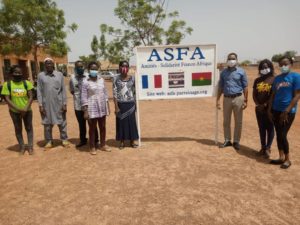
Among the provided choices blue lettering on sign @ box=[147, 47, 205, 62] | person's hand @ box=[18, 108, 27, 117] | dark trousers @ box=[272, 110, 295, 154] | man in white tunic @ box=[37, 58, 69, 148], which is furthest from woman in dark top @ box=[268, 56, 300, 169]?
person's hand @ box=[18, 108, 27, 117]

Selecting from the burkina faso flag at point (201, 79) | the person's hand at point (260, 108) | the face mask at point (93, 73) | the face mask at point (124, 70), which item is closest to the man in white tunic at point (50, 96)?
the face mask at point (93, 73)

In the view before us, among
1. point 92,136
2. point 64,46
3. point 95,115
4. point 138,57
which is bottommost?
point 92,136

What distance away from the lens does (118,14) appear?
51.6 feet

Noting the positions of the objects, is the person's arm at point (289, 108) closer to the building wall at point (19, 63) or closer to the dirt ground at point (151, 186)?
the dirt ground at point (151, 186)

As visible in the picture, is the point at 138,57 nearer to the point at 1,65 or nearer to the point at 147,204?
the point at 147,204

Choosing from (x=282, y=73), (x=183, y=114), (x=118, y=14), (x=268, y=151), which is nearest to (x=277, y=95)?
(x=282, y=73)

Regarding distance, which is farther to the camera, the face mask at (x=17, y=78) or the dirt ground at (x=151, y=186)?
the face mask at (x=17, y=78)

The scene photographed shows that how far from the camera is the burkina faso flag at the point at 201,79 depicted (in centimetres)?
577

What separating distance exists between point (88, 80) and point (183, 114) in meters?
5.38

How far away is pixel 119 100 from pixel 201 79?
6.02 ft

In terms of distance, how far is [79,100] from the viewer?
5.49m

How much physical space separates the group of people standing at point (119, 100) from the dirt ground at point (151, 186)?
1.24 ft

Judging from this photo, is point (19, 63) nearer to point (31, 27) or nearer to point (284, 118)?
point (31, 27)

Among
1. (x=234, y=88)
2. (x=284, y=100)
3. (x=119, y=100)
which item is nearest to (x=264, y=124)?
(x=284, y=100)
